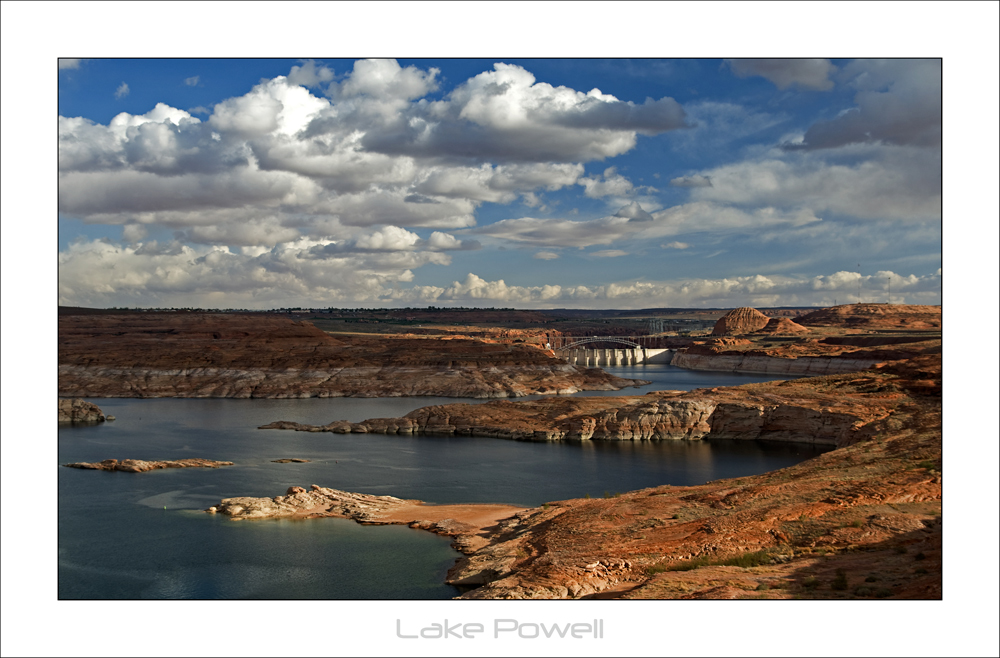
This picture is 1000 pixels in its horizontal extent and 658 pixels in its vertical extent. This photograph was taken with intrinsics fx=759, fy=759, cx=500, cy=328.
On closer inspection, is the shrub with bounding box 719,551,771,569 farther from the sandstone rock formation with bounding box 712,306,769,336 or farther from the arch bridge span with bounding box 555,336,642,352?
the sandstone rock formation with bounding box 712,306,769,336

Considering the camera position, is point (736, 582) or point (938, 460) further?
point (938, 460)

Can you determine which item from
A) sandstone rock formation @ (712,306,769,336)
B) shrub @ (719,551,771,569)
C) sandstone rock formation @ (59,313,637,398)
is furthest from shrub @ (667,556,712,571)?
sandstone rock formation @ (712,306,769,336)

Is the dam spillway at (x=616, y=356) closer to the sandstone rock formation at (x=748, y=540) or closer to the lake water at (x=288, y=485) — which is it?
the lake water at (x=288, y=485)

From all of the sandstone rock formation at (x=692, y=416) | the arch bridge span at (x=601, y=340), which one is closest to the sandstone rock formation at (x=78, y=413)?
the sandstone rock formation at (x=692, y=416)

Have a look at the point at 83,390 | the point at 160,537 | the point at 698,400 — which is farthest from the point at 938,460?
the point at 83,390

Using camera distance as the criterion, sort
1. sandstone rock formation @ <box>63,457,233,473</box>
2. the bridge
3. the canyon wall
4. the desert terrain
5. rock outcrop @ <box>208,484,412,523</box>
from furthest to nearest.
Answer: the bridge
the canyon wall
sandstone rock formation @ <box>63,457,233,473</box>
rock outcrop @ <box>208,484,412,523</box>
the desert terrain
